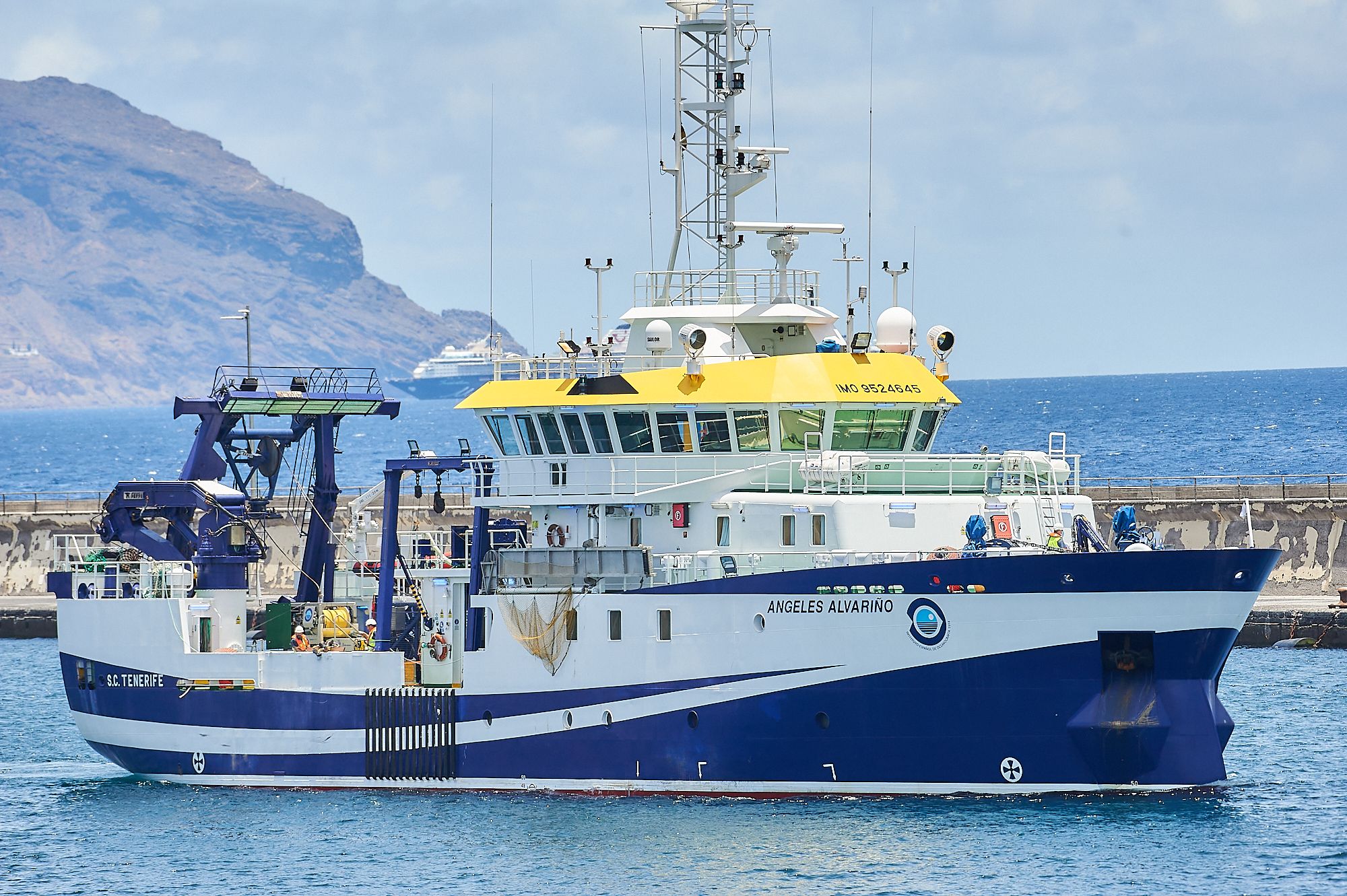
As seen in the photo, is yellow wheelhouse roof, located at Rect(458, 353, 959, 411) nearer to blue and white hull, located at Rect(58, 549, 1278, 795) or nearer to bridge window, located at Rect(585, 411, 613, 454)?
bridge window, located at Rect(585, 411, 613, 454)

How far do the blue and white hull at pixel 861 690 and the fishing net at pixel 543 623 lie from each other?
0.66 ft

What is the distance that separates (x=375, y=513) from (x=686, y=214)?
38269 mm

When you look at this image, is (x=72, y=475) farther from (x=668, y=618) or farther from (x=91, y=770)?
(x=668, y=618)

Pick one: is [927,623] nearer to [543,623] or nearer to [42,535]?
[543,623]

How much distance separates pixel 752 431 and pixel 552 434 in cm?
358

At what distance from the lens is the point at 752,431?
30.5m

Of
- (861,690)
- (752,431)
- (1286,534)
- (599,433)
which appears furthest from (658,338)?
(1286,534)

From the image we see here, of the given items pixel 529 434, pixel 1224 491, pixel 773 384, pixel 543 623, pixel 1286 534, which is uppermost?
pixel 773 384

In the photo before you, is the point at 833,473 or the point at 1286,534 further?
the point at 1286,534

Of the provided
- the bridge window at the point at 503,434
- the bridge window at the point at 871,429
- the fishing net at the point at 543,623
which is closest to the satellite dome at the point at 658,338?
the bridge window at the point at 503,434

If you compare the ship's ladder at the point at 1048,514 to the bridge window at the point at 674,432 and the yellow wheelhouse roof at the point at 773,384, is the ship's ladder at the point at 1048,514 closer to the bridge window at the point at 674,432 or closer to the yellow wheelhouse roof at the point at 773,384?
the yellow wheelhouse roof at the point at 773,384

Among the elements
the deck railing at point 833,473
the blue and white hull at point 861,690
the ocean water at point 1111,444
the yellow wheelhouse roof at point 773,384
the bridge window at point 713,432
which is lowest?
the blue and white hull at point 861,690

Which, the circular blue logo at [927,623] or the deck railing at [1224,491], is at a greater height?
the deck railing at [1224,491]

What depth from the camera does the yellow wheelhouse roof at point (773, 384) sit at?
99.0 ft
